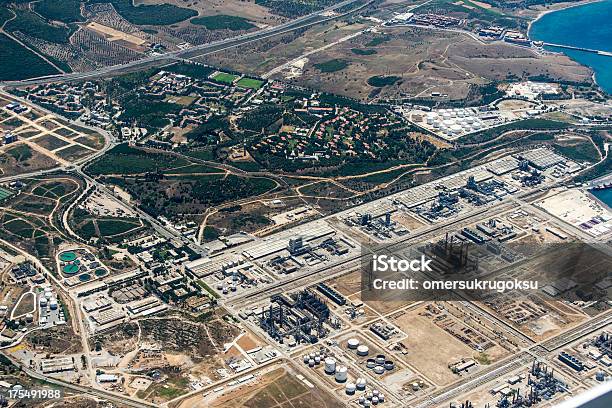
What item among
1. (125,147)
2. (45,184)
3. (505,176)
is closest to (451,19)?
(505,176)

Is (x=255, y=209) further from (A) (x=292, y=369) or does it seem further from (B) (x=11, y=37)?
(B) (x=11, y=37)

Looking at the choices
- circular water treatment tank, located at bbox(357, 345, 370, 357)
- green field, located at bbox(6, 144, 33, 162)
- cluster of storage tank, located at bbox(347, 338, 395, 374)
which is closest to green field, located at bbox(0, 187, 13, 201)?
green field, located at bbox(6, 144, 33, 162)

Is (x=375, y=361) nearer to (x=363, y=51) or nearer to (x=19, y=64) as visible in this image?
(x=363, y=51)

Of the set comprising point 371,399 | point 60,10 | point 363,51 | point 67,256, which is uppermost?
point 60,10

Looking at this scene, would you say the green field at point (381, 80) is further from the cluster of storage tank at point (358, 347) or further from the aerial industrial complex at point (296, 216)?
the cluster of storage tank at point (358, 347)

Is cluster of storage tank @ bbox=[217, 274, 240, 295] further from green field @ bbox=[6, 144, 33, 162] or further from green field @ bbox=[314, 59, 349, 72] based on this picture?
green field @ bbox=[314, 59, 349, 72]

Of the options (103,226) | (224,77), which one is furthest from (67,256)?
(224,77)

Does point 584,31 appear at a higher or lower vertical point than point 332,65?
lower
